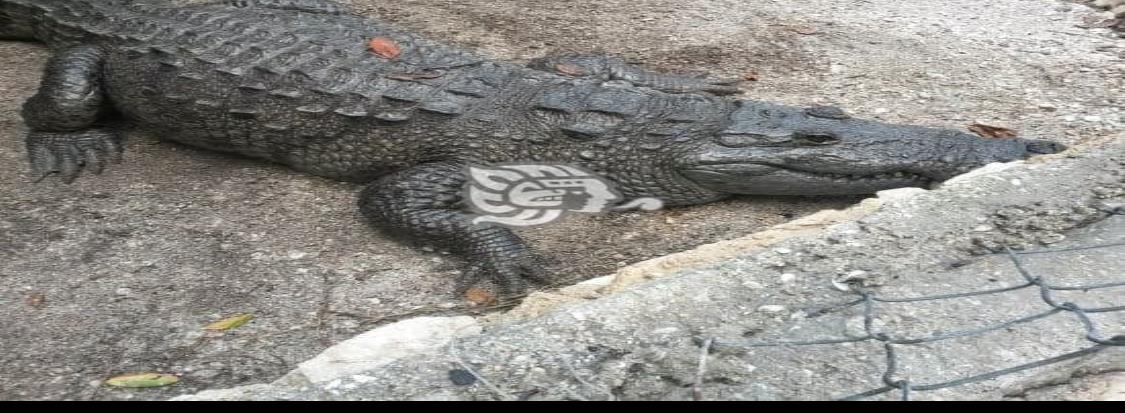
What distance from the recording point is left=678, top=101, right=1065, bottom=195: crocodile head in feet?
10.5

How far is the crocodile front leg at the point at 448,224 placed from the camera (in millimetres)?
3064

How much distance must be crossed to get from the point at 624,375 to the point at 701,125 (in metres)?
1.78

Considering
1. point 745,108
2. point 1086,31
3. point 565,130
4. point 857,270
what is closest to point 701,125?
point 745,108

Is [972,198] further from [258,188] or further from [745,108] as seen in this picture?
[258,188]

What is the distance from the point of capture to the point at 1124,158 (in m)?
2.74

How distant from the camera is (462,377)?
1828 millimetres

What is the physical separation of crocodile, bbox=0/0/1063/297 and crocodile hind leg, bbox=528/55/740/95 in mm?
251

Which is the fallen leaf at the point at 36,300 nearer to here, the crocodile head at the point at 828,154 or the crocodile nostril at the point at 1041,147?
the crocodile head at the point at 828,154

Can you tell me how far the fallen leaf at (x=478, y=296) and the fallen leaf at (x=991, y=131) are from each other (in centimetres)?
231

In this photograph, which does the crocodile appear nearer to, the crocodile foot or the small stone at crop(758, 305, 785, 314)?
the crocodile foot

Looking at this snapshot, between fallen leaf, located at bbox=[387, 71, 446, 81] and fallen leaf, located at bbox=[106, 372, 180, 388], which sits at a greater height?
fallen leaf, located at bbox=[387, 71, 446, 81]

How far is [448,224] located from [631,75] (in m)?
1.52

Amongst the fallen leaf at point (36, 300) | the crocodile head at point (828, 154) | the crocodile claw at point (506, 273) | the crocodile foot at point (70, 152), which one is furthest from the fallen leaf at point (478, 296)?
the crocodile foot at point (70, 152)

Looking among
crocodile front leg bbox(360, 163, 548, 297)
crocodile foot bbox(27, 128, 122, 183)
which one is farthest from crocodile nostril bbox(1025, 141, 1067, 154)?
crocodile foot bbox(27, 128, 122, 183)
